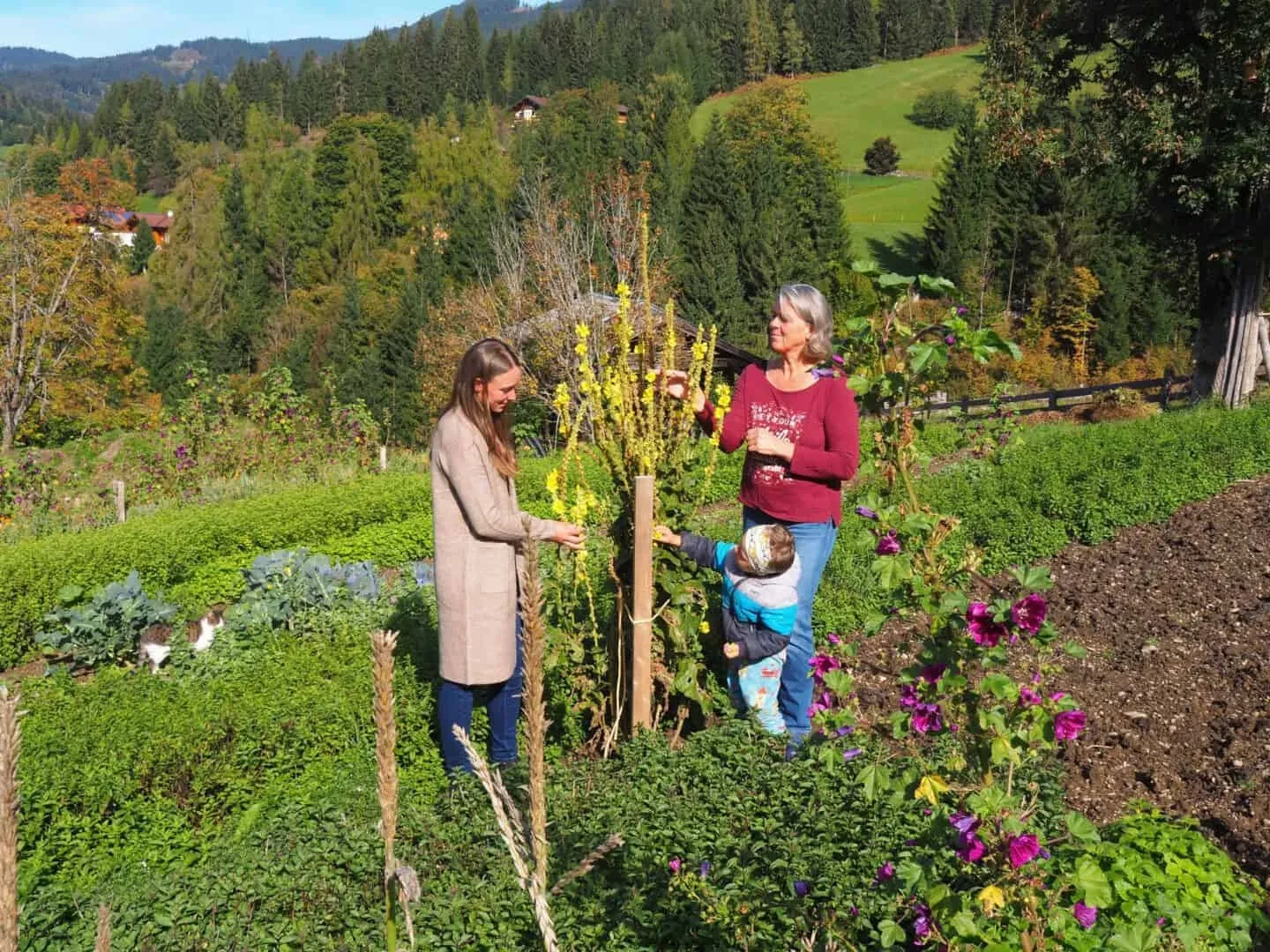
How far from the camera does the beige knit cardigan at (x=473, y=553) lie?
11.8 ft

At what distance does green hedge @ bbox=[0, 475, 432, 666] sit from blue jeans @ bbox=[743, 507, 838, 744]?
527 cm

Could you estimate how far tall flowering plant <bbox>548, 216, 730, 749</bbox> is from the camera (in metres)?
3.82

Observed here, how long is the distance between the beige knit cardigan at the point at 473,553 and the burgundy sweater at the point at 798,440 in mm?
894

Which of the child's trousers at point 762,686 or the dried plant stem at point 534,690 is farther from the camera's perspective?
the child's trousers at point 762,686

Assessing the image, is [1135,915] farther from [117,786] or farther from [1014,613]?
[117,786]

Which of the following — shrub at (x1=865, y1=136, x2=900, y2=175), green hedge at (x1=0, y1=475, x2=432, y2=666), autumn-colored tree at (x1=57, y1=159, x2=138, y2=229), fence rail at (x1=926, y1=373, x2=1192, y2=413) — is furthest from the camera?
shrub at (x1=865, y1=136, x2=900, y2=175)

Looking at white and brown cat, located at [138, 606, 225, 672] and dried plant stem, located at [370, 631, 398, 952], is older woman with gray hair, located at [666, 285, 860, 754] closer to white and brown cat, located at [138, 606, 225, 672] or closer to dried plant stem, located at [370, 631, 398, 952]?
dried plant stem, located at [370, 631, 398, 952]

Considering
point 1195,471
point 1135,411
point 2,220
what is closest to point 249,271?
point 2,220

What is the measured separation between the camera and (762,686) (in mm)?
4109

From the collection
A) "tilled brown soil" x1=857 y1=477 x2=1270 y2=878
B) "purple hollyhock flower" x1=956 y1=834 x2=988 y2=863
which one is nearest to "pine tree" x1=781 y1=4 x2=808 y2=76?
"tilled brown soil" x1=857 y1=477 x2=1270 y2=878

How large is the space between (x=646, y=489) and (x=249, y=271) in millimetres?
58794

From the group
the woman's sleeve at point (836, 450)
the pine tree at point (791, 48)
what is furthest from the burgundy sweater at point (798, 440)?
the pine tree at point (791, 48)

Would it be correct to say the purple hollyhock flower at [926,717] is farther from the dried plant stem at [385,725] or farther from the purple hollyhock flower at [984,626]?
the dried plant stem at [385,725]

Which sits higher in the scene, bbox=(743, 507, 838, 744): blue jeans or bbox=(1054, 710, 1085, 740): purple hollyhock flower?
bbox=(1054, 710, 1085, 740): purple hollyhock flower
